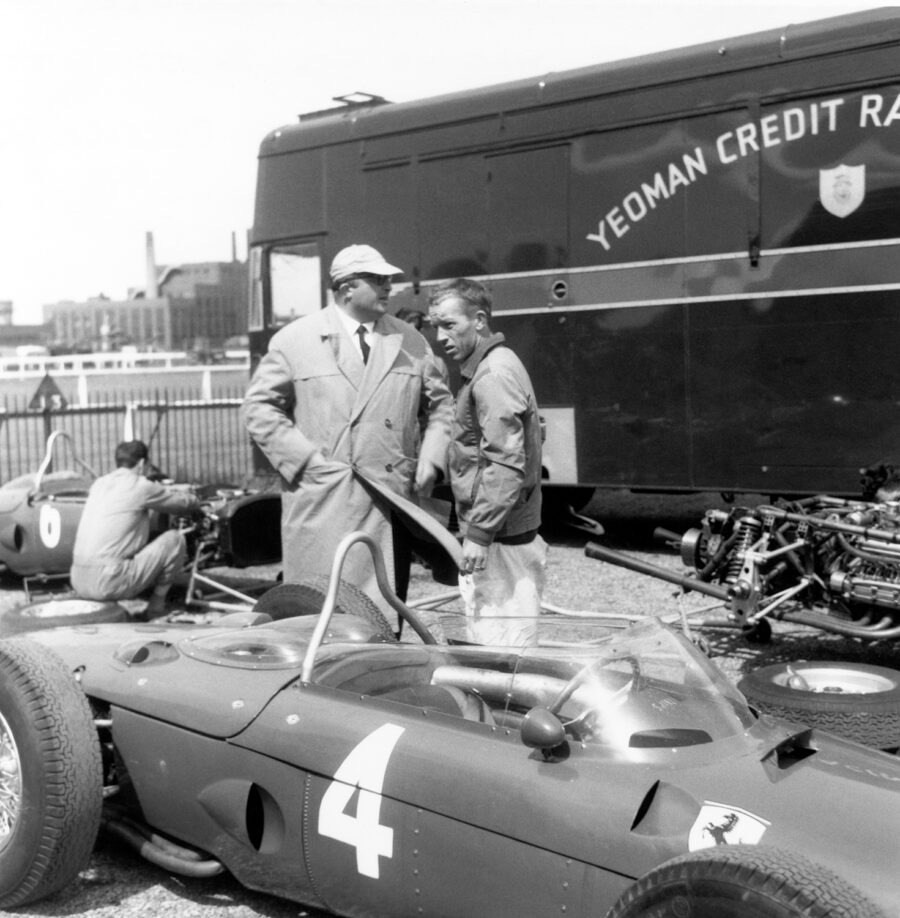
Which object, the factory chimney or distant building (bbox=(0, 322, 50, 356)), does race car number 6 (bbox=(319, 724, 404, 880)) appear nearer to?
the factory chimney

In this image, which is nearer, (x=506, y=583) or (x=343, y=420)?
(x=506, y=583)

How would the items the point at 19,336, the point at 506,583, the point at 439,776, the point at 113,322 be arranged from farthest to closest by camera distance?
the point at 19,336 < the point at 113,322 < the point at 506,583 < the point at 439,776

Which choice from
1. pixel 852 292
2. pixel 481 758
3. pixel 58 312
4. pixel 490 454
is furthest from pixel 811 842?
pixel 58 312

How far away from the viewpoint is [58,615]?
6.40 m

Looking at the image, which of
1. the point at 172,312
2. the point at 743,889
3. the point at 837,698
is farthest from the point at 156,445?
the point at 172,312

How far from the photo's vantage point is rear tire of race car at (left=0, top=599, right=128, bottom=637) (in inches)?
244

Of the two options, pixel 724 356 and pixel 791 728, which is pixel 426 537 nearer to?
pixel 791 728

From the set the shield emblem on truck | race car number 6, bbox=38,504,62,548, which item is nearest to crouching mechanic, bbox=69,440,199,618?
race car number 6, bbox=38,504,62,548

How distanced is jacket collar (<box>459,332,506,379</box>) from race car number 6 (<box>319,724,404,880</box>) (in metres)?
1.82

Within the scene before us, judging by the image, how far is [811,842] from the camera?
253 cm

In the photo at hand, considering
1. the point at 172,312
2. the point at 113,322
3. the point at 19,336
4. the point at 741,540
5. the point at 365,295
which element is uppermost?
the point at 172,312

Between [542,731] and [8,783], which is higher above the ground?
[542,731]

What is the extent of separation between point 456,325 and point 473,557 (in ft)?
2.69

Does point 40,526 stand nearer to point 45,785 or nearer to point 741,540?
point 741,540
